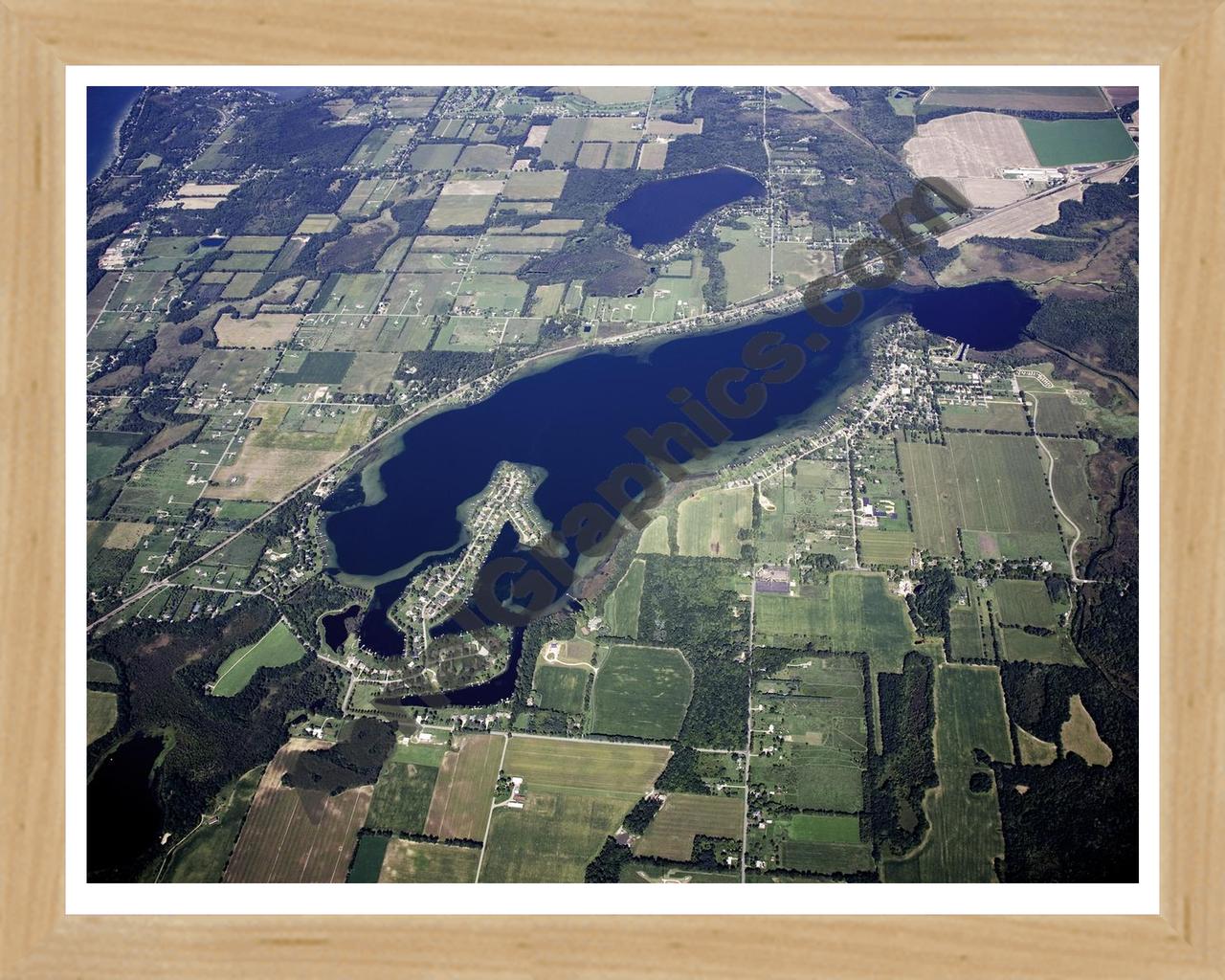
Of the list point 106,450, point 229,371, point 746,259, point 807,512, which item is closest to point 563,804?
point 807,512

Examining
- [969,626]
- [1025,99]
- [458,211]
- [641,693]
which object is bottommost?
[641,693]

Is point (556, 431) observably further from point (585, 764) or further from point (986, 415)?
point (986, 415)

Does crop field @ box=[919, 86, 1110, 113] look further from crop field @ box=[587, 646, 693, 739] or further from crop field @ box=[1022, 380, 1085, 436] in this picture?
crop field @ box=[587, 646, 693, 739]

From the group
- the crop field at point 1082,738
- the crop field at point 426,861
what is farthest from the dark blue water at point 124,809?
the crop field at point 1082,738

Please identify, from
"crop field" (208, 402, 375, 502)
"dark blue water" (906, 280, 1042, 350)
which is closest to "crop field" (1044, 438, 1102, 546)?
"dark blue water" (906, 280, 1042, 350)

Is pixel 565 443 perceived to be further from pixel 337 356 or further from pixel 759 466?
pixel 337 356

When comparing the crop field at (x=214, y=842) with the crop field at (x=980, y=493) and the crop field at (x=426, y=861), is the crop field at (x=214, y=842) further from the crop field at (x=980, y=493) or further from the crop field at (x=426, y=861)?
the crop field at (x=980, y=493)
